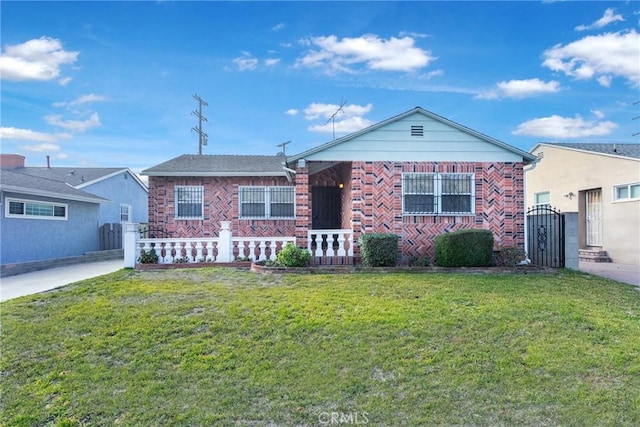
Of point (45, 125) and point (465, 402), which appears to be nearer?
point (465, 402)

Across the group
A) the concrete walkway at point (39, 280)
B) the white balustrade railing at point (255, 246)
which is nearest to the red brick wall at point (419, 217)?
the white balustrade railing at point (255, 246)

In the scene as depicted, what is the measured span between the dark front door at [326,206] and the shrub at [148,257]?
5990 millimetres

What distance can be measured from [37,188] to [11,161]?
39.1 feet

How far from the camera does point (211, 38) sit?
13.0 meters

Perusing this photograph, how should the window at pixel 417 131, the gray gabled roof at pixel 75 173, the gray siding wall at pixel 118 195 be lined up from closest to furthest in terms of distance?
the window at pixel 417 131, the gray gabled roof at pixel 75 173, the gray siding wall at pixel 118 195

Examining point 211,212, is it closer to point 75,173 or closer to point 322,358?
point 322,358

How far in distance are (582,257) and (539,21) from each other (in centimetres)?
888

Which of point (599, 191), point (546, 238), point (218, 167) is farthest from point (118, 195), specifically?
point (599, 191)

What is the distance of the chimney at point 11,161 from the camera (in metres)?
21.2

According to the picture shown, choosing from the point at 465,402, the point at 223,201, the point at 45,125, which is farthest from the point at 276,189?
the point at 465,402

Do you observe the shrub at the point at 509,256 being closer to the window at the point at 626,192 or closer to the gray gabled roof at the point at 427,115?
the gray gabled roof at the point at 427,115

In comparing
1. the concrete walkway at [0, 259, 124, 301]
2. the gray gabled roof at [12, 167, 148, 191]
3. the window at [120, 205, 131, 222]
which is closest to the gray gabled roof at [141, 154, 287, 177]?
the concrete walkway at [0, 259, 124, 301]

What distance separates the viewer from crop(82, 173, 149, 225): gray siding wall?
64.3 feet

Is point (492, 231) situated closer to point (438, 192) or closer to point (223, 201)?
point (438, 192)
